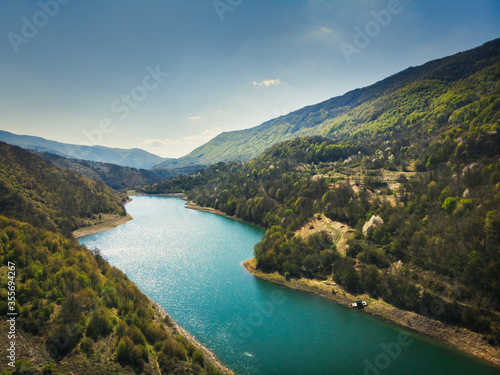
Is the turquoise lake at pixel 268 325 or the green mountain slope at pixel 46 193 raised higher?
the green mountain slope at pixel 46 193

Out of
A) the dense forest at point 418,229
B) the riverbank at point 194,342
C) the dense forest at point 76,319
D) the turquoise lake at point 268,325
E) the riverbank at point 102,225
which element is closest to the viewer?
the dense forest at point 76,319

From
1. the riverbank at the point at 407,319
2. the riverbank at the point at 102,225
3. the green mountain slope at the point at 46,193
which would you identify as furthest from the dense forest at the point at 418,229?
the green mountain slope at the point at 46,193

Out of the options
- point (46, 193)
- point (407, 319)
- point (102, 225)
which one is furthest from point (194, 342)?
point (46, 193)

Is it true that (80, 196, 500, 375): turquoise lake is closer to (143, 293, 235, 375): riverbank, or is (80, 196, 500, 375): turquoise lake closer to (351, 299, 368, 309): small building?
(143, 293, 235, 375): riverbank

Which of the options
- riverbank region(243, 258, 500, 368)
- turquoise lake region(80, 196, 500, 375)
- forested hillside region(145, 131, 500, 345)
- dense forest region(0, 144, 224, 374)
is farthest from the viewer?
forested hillside region(145, 131, 500, 345)

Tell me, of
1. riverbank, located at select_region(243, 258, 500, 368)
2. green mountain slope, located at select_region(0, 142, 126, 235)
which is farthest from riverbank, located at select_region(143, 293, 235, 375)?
green mountain slope, located at select_region(0, 142, 126, 235)

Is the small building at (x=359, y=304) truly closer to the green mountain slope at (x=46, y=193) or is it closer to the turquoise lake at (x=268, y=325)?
the turquoise lake at (x=268, y=325)

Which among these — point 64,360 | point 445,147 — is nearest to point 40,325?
point 64,360
